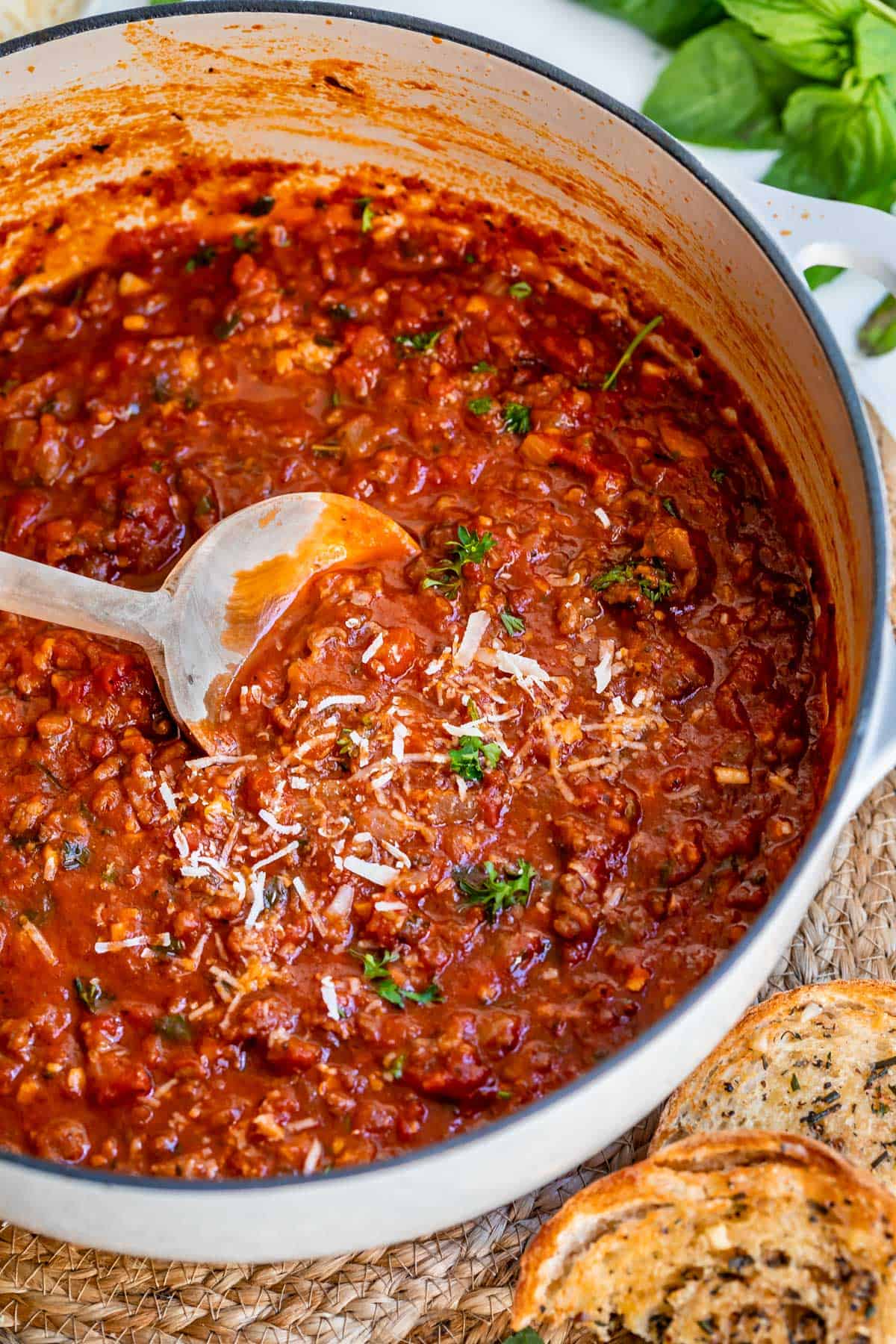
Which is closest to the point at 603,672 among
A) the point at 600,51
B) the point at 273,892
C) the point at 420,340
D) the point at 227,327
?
the point at 273,892

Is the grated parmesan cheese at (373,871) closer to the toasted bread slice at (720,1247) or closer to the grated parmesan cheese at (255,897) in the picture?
the grated parmesan cheese at (255,897)

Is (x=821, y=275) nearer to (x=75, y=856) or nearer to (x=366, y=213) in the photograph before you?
(x=366, y=213)

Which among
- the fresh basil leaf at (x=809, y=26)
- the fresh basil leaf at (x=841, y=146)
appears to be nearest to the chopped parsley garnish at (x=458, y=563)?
the fresh basil leaf at (x=841, y=146)

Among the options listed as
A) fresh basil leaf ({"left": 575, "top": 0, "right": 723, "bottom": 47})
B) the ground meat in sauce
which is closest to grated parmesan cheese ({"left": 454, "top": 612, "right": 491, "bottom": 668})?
the ground meat in sauce

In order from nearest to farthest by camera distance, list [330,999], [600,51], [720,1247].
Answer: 1. [720,1247]
2. [330,999]
3. [600,51]

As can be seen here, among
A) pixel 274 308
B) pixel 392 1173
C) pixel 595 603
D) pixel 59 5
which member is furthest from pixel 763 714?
pixel 59 5

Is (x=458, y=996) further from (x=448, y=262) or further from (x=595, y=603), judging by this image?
(x=448, y=262)
